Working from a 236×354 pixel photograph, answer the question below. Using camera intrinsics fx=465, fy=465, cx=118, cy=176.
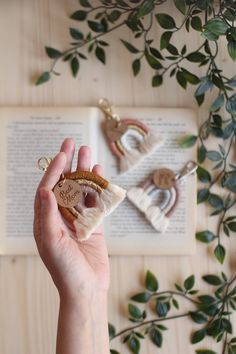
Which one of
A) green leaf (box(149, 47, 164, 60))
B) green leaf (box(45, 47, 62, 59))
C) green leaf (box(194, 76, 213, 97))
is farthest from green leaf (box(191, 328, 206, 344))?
green leaf (box(45, 47, 62, 59))

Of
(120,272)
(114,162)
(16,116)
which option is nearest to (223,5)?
(114,162)

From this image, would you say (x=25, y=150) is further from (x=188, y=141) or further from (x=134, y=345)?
(x=134, y=345)

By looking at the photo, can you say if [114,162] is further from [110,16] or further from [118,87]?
[110,16]

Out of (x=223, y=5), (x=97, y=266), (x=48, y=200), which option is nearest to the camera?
(x=48, y=200)

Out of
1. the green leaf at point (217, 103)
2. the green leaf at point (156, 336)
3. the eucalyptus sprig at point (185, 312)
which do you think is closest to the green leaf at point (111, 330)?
the eucalyptus sprig at point (185, 312)

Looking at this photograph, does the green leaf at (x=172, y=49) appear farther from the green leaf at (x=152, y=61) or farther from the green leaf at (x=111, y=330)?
the green leaf at (x=111, y=330)

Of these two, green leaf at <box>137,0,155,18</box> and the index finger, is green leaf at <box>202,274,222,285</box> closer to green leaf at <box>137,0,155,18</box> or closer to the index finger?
the index finger

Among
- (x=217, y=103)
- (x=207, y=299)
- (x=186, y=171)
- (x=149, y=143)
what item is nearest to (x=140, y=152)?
(x=149, y=143)
